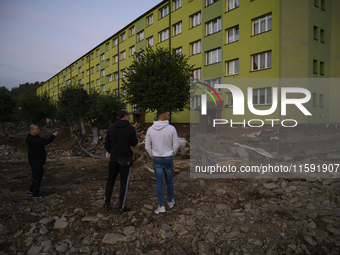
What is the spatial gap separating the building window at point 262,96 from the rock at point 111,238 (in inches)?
684

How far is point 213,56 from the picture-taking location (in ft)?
75.0

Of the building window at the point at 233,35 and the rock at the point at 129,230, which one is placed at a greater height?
the building window at the point at 233,35

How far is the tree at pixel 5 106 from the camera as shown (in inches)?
1048

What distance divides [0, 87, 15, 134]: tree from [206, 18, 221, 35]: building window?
77.7 feet

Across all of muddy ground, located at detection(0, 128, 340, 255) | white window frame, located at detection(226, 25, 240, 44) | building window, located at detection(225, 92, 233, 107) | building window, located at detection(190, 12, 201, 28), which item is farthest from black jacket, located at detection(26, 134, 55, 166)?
building window, located at detection(190, 12, 201, 28)

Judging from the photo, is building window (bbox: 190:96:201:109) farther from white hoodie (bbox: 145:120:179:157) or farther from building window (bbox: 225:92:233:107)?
white hoodie (bbox: 145:120:179:157)

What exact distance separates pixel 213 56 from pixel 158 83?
909 centimetres

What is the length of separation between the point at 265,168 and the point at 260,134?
8.49m

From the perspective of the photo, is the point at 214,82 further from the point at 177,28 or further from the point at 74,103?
the point at 74,103

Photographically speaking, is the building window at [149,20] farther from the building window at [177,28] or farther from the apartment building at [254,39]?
the building window at [177,28]

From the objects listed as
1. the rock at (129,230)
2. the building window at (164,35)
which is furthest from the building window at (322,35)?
the rock at (129,230)

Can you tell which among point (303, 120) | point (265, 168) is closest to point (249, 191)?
point (265, 168)

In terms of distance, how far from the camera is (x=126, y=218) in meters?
4.52

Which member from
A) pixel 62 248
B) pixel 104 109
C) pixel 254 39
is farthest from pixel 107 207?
pixel 104 109
